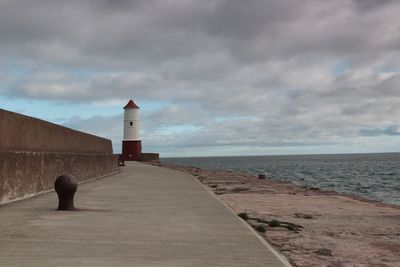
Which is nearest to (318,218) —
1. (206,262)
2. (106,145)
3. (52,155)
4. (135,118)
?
(206,262)

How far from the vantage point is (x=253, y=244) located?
7.32 meters

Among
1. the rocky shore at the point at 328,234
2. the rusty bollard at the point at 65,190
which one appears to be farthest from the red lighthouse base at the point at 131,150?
the rusty bollard at the point at 65,190

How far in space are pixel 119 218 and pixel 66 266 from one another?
12.1 ft

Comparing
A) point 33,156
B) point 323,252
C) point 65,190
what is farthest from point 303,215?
point 33,156

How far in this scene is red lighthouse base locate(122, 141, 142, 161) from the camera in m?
51.7

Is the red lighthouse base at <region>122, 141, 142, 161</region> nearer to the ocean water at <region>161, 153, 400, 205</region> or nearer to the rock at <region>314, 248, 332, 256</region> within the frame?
the ocean water at <region>161, 153, 400, 205</region>

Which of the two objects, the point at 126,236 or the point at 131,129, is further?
the point at 131,129

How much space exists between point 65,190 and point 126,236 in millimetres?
2878

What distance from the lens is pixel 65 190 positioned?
398 inches

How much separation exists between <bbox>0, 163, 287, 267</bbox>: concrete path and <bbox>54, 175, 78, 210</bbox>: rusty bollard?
0.79ft

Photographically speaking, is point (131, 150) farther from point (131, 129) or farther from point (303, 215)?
point (303, 215)

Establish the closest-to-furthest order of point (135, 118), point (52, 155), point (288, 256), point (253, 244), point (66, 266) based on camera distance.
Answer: point (66, 266) < point (288, 256) < point (253, 244) < point (52, 155) < point (135, 118)

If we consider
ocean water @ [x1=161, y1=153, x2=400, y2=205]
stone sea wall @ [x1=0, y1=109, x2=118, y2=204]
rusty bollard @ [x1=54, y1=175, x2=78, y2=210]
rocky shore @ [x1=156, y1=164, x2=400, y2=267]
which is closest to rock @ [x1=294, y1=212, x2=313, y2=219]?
rocky shore @ [x1=156, y1=164, x2=400, y2=267]

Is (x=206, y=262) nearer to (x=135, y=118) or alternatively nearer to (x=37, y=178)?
(x=37, y=178)
